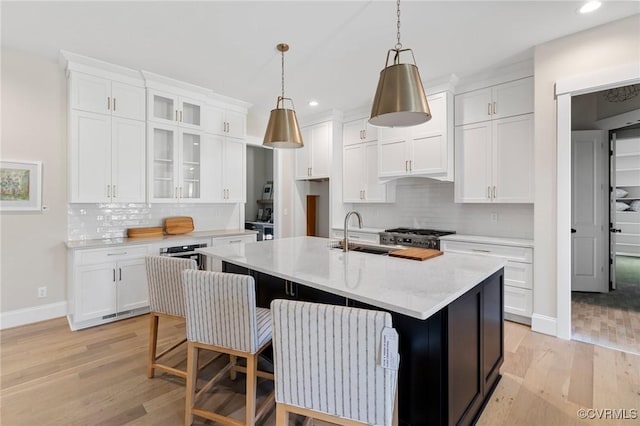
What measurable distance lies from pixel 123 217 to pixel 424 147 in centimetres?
396

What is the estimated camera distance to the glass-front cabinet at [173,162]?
12.7 feet

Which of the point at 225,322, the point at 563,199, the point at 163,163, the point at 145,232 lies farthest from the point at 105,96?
the point at 563,199

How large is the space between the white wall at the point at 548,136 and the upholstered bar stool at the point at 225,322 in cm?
283

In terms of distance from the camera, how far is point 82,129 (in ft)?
10.7

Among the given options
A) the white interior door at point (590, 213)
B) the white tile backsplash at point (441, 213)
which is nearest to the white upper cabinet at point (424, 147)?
the white tile backsplash at point (441, 213)

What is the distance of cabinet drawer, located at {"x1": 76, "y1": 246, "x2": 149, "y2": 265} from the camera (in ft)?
10.2

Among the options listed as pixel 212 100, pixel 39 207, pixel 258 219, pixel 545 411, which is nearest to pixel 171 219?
pixel 39 207

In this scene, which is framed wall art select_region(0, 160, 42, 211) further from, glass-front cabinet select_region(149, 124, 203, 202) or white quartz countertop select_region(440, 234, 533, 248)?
white quartz countertop select_region(440, 234, 533, 248)

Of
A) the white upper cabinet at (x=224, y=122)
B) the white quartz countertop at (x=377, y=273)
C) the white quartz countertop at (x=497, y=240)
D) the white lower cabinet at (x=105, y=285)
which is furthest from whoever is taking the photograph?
the white upper cabinet at (x=224, y=122)

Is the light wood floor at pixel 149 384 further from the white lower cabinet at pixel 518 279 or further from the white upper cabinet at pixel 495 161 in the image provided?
the white upper cabinet at pixel 495 161

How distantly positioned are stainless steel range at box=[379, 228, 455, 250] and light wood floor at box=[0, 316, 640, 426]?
129 cm

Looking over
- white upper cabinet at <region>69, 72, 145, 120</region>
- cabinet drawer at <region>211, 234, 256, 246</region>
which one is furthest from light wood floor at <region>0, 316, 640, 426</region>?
white upper cabinet at <region>69, 72, 145, 120</region>

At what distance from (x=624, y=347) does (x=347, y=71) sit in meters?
3.81

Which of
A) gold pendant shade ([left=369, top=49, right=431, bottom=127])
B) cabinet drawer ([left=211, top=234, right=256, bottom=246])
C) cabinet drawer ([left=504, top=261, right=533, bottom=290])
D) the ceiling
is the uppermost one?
the ceiling
